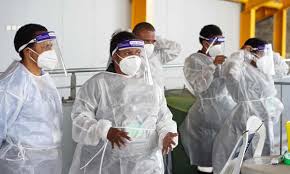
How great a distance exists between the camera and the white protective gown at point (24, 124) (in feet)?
6.23

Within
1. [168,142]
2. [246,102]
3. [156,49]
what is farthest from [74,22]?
[168,142]

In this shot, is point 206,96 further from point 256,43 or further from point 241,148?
point 241,148

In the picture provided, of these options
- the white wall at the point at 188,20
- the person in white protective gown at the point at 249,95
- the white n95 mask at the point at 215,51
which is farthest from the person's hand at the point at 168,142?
the white wall at the point at 188,20

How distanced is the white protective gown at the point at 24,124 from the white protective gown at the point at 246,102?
1.36m

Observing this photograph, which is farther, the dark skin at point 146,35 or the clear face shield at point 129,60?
the dark skin at point 146,35

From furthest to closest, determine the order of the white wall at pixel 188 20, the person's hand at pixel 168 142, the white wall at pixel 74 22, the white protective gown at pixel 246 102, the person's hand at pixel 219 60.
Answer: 1. the white wall at pixel 188 20
2. the white wall at pixel 74 22
3. the person's hand at pixel 219 60
4. the white protective gown at pixel 246 102
5. the person's hand at pixel 168 142

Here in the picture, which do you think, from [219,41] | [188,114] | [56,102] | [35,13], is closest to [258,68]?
[219,41]

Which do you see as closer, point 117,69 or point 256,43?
point 117,69

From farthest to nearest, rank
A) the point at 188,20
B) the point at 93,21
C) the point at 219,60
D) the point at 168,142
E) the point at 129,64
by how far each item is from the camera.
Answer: the point at 188,20, the point at 93,21, the point at 219,60, the point at 129,64, the point at 168,142

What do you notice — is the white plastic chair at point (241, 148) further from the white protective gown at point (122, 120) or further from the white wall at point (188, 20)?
the white wall at point (188, 20)

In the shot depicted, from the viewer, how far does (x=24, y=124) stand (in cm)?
193

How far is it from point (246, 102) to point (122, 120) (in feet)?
4.06

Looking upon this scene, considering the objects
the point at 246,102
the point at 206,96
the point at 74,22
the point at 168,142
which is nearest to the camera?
the point at 168,142

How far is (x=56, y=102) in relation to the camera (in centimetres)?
211
